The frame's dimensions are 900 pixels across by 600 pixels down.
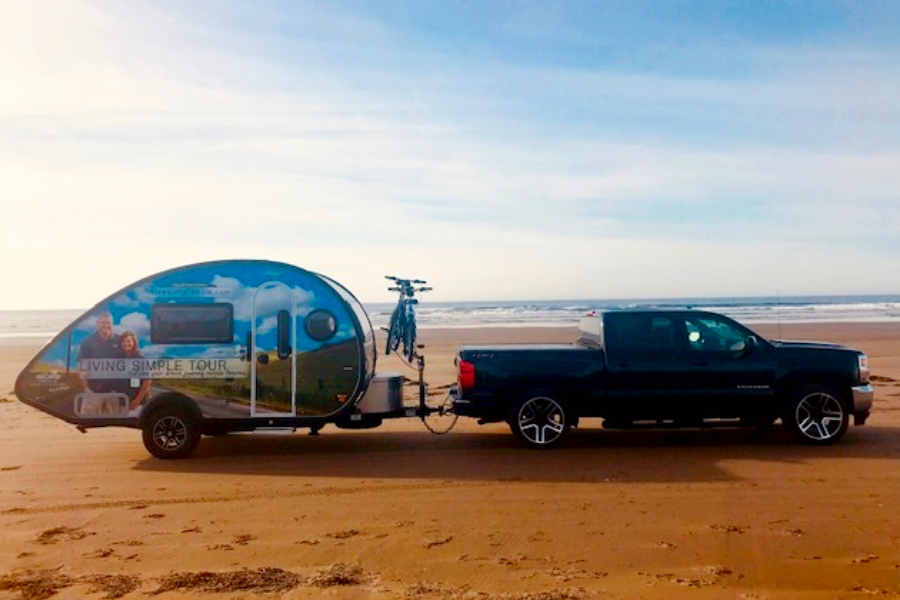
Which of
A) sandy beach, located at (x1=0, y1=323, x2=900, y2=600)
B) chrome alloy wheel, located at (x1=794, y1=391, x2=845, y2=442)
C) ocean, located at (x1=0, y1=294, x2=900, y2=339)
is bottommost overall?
sandy beach, located at (x1=0, y1=323, x2=900, y2=600)

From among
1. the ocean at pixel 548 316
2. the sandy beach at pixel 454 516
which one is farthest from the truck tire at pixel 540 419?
the ocean at pixel 548 316

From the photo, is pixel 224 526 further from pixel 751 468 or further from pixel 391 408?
pixel 751 468

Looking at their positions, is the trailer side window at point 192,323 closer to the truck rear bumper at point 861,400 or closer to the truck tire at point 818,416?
the truck tire at point 818,416

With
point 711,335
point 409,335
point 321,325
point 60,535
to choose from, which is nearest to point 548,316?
point 409,335

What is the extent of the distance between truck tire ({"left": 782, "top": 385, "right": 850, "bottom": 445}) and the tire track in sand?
14.1ft

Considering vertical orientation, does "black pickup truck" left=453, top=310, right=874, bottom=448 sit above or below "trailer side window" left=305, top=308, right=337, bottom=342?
below

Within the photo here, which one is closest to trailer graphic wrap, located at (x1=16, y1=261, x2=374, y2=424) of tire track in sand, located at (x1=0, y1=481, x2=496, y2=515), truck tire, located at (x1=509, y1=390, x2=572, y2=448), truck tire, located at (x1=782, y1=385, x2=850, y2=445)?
tire track in sand, located at (x1=0, y1=481, x2=496, y2=515)

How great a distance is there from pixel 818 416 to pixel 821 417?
37mm

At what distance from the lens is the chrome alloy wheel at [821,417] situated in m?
10.9

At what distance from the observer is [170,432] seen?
1052 cm

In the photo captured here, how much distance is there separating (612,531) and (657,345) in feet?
14.5

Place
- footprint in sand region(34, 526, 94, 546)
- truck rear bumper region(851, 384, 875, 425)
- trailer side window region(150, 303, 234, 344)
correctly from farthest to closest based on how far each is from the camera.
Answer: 1. truck rear bumper region(851, 384, 875, 425)
2. trailer side window region(150, 303, 234, 344)
3. footprint in sand region(34, 526, 94, 546)

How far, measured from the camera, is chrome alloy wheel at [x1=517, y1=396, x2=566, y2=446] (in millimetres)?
10758

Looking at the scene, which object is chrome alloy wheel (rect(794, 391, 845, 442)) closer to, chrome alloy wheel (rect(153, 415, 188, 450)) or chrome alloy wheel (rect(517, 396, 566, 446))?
chrome alloy wheel (rect(517, 396, 566, 446))
